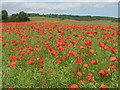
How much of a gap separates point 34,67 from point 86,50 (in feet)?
5.34

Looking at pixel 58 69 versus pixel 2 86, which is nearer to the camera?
pixel 2 86

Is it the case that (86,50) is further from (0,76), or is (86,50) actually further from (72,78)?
(0,76)

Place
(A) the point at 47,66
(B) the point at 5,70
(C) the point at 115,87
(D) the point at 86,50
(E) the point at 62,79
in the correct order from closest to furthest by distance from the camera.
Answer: (C) the point at 115,87 < (E) the point at 62,79 < (A) the point at 47,66 < (B) the point at 5,70 < (D) the point at 86,50

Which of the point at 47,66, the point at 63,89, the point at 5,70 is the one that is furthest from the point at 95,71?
the point at 5,70

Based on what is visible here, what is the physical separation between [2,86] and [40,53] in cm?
188

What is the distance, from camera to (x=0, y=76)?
462 cm

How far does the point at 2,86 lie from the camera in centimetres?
403

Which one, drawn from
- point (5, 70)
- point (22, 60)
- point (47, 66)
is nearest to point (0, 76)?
point (5, 70)

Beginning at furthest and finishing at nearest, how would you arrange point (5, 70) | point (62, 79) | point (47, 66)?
point (5, 70) < point (47, 66) < point (62, 79)

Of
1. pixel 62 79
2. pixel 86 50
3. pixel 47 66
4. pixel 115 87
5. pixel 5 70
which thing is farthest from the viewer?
pixel 86 50

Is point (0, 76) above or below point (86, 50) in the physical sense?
below

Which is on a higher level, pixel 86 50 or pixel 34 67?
pixel 86 50

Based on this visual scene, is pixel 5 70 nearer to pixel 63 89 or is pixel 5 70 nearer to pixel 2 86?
pixel 2 86

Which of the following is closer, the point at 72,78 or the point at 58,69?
the point at 72,78
